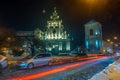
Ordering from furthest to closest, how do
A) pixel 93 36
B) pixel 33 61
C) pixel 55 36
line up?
pixel 55 36, pixel 93 36, pixel 33 61

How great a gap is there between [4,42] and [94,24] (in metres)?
57.8

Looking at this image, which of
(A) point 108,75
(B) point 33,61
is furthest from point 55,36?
(A) point 108,75

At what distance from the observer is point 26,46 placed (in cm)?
9550

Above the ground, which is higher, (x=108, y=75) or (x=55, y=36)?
(x=55, y=36)

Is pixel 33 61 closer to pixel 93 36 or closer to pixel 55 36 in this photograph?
pixel 93 36

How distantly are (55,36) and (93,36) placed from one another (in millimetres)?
18984

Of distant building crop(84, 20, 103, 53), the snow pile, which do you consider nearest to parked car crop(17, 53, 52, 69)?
the snow pile

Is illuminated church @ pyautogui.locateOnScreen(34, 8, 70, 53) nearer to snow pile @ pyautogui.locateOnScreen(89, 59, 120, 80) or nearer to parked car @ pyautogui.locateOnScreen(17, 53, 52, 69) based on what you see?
parked car @ pyautogui.locateOnScreen(17, 53, 52, 69)

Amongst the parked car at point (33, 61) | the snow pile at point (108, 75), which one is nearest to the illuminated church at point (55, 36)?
the parked car at point (33, 61)

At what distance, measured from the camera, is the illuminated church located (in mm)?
118531

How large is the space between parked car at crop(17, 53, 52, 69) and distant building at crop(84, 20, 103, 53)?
82.5 m

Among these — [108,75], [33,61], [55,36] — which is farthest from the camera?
[55,36]

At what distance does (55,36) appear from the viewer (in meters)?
124

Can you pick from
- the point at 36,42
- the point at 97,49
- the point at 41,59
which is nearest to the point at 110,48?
the point at 97,49
